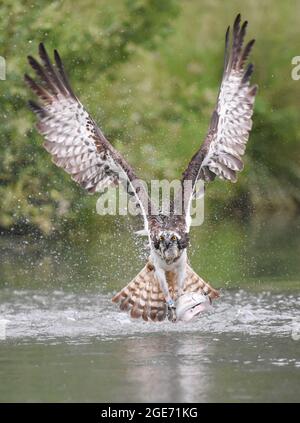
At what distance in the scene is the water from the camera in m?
Result: 7.86

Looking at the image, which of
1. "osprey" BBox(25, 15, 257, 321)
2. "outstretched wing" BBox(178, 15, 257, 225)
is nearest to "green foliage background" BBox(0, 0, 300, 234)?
"outstretched wing" BBox(178, 15, 257, 225)

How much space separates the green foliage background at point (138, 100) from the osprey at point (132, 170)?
694 cm

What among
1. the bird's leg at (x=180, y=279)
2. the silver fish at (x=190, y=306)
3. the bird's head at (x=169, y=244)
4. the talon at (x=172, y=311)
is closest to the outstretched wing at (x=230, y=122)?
the bird's head at (x=169, y=244)

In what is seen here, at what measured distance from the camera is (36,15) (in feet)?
60.6

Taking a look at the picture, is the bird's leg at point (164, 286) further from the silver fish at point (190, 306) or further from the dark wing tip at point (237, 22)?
the dark wing tip at point (237, 22)

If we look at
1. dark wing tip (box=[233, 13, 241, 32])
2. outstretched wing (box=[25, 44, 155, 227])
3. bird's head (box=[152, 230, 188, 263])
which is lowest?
bird's head (box=[152, 230, 188, 263])

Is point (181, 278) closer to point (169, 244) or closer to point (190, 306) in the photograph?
point (190, 306)

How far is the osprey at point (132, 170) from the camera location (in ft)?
33.9

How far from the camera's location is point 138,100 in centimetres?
1991

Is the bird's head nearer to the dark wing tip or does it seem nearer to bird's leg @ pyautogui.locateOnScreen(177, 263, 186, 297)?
bird's leg @ pyautogui.locateOnScreen(177, 263, 186, 297)

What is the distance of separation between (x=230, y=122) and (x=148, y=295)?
1.99 m

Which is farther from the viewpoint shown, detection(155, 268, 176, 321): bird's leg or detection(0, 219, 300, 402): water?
detection(155, 268, 176, 321): bird's leg

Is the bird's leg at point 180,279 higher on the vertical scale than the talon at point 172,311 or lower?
higher
